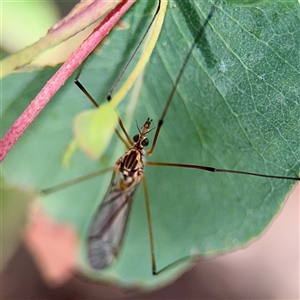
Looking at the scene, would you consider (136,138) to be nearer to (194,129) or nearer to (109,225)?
(194,129)

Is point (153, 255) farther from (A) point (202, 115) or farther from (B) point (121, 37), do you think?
(B) point (121, 37)

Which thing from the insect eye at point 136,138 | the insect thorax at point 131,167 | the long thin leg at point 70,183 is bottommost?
the long thin leg at point 70,183

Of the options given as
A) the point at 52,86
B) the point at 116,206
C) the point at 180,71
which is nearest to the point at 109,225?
the point at 116,206

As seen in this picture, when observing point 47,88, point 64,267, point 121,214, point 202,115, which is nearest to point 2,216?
point 64,267

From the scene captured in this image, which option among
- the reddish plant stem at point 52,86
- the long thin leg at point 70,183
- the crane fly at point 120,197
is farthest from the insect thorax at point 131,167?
the reddish plant stem at point 52,86

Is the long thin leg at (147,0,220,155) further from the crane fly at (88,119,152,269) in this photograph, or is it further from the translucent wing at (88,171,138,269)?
the translucent wing at (88,171,138,269)

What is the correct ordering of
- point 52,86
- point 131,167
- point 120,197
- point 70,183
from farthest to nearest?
point 70,183 → point 120,197 → point 131,167 → point 52,86

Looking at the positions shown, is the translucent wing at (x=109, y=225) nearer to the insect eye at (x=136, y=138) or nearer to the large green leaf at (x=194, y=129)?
the large green leaf at (x=194, y=129)
